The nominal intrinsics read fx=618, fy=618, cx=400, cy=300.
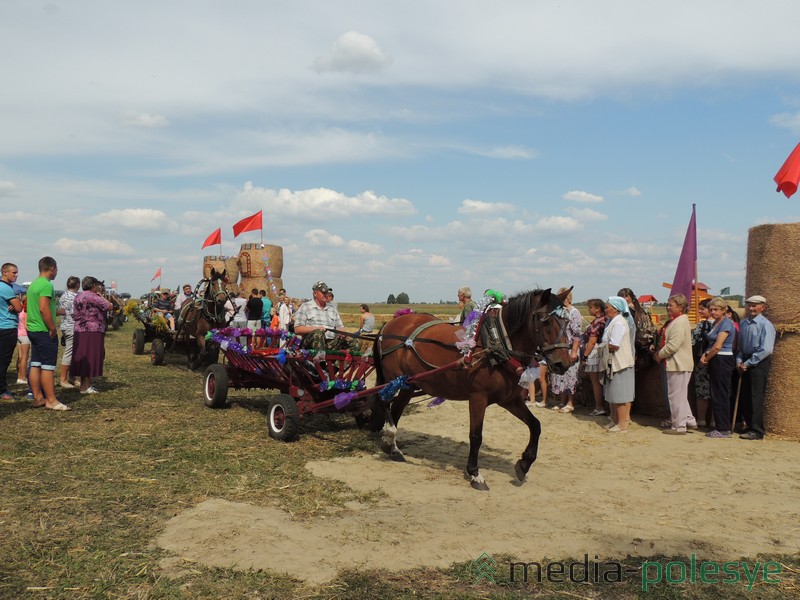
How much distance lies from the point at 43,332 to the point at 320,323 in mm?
4429

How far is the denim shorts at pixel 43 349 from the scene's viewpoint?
9266 mm

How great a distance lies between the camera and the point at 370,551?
4508 millimetres

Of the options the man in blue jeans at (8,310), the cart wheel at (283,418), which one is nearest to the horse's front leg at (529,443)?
the cart wheel at (283,418)

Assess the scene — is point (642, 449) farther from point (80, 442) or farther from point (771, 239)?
point (80, 442)

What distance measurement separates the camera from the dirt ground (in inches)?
178

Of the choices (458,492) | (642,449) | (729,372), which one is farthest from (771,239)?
(458,492)

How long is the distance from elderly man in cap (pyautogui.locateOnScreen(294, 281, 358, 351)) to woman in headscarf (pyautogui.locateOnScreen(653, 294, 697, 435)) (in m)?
4.50

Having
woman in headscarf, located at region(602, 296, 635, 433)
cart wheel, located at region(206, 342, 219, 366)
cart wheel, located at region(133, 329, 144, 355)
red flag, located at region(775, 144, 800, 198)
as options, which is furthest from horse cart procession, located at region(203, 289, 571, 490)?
cart wheel, located at region(133, 329, 144, 355)

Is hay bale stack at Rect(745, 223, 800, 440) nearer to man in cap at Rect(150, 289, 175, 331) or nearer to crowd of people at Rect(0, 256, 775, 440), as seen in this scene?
crowd of people at Rect(0, 256, 775, 440)

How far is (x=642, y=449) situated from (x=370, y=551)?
16.0 feet

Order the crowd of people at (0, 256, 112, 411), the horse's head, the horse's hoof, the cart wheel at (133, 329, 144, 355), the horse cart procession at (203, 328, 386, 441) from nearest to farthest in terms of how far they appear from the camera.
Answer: the horse's head < the horse's hoof < the horse cart procession at (203, 328, 386, 441) < the crowd of people at (0, 256, 112, 411) < the cart wheel at (133, 329, 144, 355)

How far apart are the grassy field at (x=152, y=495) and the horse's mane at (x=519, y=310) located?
2.24 meters

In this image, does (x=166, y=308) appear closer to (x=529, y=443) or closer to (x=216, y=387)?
(x=216, y=387)

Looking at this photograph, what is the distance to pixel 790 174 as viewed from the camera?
8.12 metres
